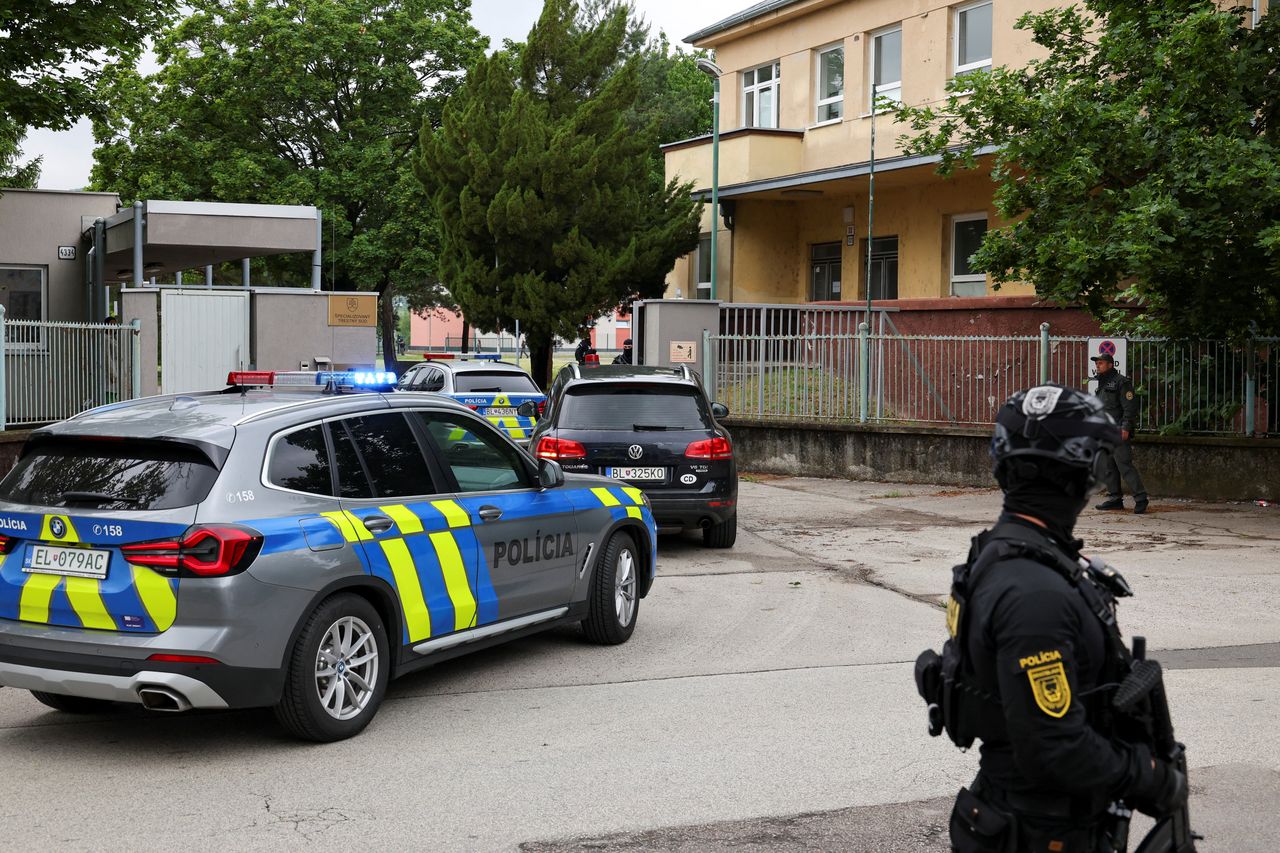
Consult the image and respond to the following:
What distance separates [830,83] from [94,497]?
2447cm

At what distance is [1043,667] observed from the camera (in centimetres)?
272

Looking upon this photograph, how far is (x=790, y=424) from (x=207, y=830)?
1573 cm

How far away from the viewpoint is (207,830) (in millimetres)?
4855

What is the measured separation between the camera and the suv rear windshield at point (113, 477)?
5.68 meters

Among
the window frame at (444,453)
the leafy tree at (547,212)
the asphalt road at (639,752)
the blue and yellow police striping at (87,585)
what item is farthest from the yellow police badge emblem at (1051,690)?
the leafy tree at (547,212)

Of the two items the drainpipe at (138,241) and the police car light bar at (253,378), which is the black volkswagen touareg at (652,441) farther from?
the drainpipe at (138,241)

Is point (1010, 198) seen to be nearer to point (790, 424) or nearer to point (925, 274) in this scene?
point (790, 424)

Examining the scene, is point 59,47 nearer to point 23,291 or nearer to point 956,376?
point 23,291

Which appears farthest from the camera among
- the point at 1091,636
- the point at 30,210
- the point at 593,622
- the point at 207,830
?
the point at 30,210

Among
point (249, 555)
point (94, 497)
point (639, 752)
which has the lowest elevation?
point (639, 752)

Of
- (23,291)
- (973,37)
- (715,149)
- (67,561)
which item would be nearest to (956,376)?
(973,37)

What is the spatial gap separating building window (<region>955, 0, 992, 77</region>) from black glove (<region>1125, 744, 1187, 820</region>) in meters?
23.2

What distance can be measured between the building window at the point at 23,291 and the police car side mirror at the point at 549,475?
65.2 ft

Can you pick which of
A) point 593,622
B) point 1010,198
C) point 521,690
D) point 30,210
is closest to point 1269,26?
point 1010,198
